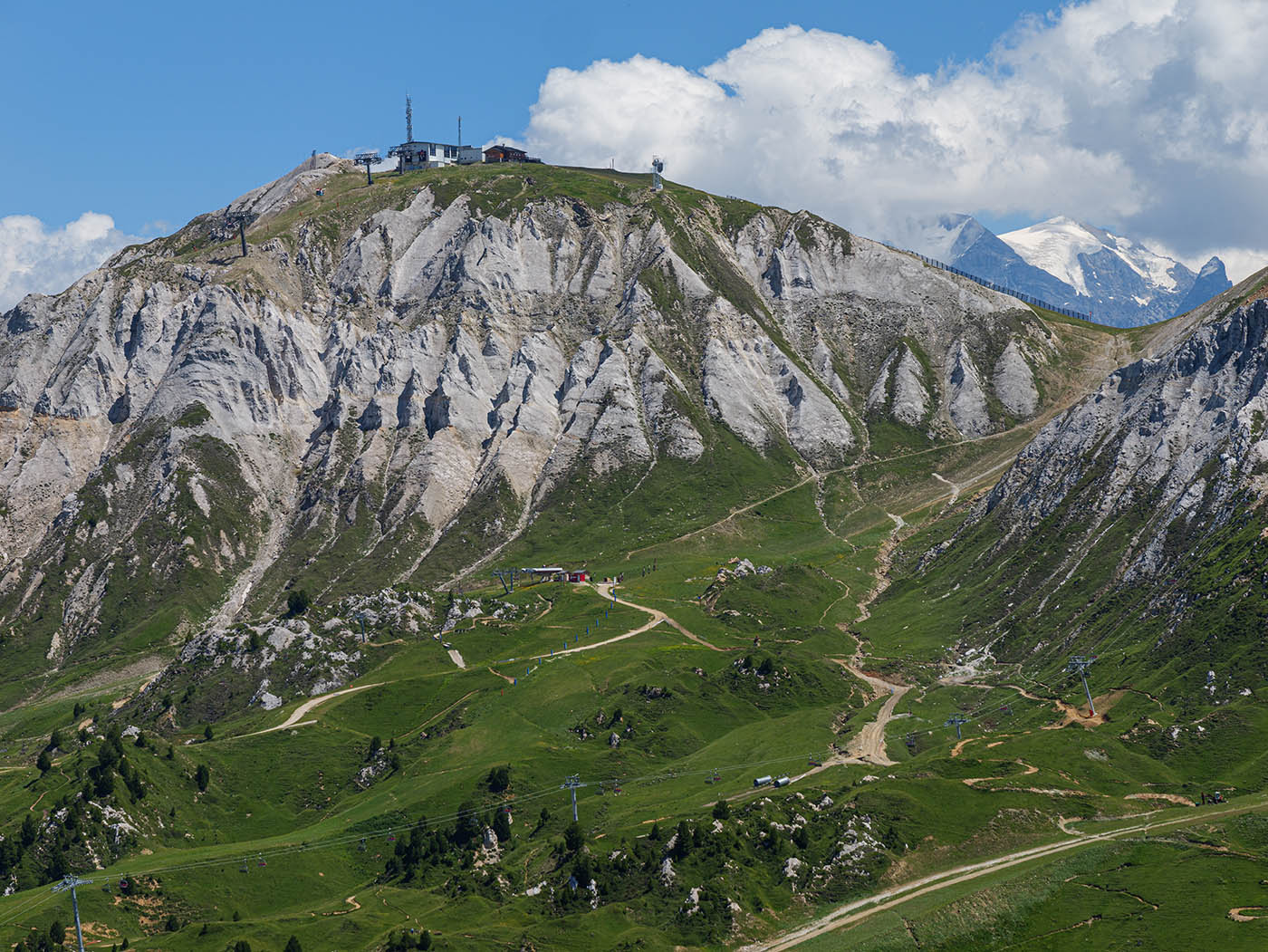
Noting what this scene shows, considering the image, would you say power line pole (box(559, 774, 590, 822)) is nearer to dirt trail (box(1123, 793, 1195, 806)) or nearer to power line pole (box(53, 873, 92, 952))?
power line pole (box(53, 873, 92, 952))

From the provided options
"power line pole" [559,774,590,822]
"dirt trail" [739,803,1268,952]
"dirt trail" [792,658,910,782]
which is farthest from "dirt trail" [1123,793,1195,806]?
"power line pole" [559,774,590,822]

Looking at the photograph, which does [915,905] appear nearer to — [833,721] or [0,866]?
[833,721]

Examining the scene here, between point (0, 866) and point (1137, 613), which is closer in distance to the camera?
point (0, 866)

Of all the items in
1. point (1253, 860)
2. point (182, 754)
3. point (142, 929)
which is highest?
point (182, 754)

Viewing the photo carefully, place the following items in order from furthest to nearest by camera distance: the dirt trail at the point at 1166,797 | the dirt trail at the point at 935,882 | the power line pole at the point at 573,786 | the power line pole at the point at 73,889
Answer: the power line pole at the point at 573,786 < the dirt trail at the point at 1166,797 < the power line pole at the point at 73,889 < the dirt trail at the point at 935,882

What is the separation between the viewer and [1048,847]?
131 meters

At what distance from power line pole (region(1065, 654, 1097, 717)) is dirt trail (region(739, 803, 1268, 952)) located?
39.0 meters

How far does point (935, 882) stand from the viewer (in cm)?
12850

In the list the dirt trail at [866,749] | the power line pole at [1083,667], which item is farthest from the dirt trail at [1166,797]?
the dirt trail at [866,749]

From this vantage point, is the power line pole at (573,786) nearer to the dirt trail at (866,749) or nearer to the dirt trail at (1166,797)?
the dirt trail at (866,749)

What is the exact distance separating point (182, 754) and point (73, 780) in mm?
16039

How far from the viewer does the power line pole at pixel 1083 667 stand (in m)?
172

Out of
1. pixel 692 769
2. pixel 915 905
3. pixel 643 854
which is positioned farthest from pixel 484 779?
pixel 915 905

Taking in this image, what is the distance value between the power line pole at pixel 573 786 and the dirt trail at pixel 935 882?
4703cm
